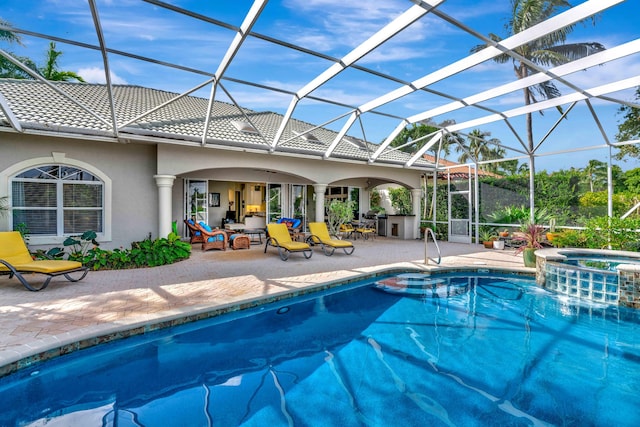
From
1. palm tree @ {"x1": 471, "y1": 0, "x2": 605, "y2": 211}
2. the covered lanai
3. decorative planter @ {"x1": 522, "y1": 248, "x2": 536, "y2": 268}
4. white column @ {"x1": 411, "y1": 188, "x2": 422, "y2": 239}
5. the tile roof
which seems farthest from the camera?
white column @ {"x1": 411, "y1": 188, "x2": 422, "y2": 239}

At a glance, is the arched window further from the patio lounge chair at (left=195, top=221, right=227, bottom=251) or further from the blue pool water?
the blue pool water

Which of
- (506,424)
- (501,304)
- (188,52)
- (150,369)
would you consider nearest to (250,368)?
(150,369)

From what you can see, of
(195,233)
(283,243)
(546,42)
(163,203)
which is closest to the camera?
(163,203)

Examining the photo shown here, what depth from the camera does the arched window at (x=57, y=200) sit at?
28.9ft

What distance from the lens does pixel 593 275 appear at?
22.0ft

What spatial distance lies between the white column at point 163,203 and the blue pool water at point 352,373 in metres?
5.60

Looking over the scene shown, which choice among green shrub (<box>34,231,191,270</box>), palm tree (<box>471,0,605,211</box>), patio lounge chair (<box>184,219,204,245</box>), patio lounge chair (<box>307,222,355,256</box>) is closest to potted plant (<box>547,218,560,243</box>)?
patio lounge chair (<box>307,222,355,256</box>)

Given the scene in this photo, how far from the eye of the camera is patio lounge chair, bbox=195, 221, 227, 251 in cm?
1173

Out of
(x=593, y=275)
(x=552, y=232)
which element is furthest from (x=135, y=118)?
(x=552, y=232)

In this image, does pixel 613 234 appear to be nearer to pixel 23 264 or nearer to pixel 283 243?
pixel 283 243

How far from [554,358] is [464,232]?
10715 millimetres

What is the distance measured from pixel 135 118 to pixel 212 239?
4.90 m

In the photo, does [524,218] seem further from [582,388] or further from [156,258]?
[156,258]

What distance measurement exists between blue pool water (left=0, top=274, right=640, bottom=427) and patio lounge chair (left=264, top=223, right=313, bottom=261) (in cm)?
371
